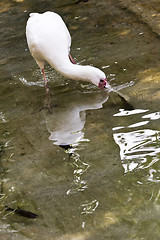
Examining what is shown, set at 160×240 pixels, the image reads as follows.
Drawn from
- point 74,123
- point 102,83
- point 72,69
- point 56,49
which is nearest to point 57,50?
point 56,49

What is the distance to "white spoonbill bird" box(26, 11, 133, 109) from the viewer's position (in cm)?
448

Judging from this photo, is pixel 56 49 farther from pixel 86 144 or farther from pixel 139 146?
pixel 139 146

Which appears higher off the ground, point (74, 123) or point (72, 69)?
point (72, 69)

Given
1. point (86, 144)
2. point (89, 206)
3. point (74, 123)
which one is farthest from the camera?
point (74, 123)

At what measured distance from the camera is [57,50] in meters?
4.59

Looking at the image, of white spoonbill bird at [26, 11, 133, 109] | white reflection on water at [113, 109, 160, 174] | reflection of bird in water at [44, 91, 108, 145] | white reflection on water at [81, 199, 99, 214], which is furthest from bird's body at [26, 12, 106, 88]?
white reflection on water at [81, 199, 99, 214]

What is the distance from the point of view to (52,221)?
3117 mm

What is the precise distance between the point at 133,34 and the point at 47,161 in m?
2.66

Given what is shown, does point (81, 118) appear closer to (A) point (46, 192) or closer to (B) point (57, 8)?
(A) point (46, 192)

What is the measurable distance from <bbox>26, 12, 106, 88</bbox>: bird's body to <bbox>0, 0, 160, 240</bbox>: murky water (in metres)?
0.26

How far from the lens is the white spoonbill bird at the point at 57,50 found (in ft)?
14.7

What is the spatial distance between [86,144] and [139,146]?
1.50 feet

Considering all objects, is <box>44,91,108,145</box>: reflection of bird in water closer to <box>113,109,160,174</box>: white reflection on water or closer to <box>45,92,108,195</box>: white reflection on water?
<box>45,92,108,195</box>: white reflection on water

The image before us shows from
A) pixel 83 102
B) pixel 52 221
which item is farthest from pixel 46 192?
pixel 83 102
